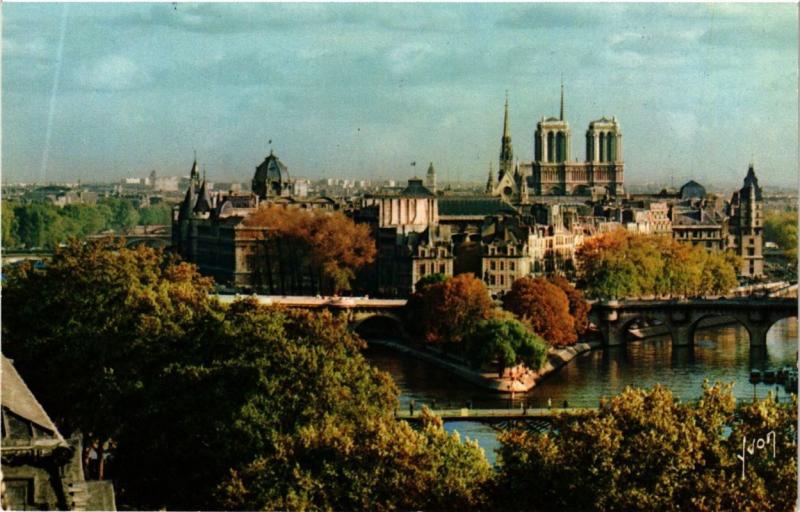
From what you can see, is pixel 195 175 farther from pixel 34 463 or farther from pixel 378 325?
pixel 34 463

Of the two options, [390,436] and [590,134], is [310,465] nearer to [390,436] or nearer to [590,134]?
[390,436]

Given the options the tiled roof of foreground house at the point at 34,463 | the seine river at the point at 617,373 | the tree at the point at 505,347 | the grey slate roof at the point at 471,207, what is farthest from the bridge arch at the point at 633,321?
the tiled roof of foreground house at the point at 34,463

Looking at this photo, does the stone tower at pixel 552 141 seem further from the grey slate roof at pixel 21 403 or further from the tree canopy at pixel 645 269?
the grey slate roof at pixel 21 403

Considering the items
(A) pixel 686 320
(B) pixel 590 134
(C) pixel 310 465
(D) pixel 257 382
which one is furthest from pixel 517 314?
(B) pixel 590 134

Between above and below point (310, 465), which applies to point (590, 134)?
above

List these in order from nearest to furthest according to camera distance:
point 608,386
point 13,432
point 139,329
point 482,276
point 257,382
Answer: point 13,432, point 257,382, point 139,329, point 608,386, point 482,276

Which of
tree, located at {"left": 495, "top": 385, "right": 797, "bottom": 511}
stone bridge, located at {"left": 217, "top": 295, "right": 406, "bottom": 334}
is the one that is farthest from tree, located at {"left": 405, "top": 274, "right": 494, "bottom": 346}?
tree, located at {"left": 495, "top": 385, "right": 797, "bottom": 511}
